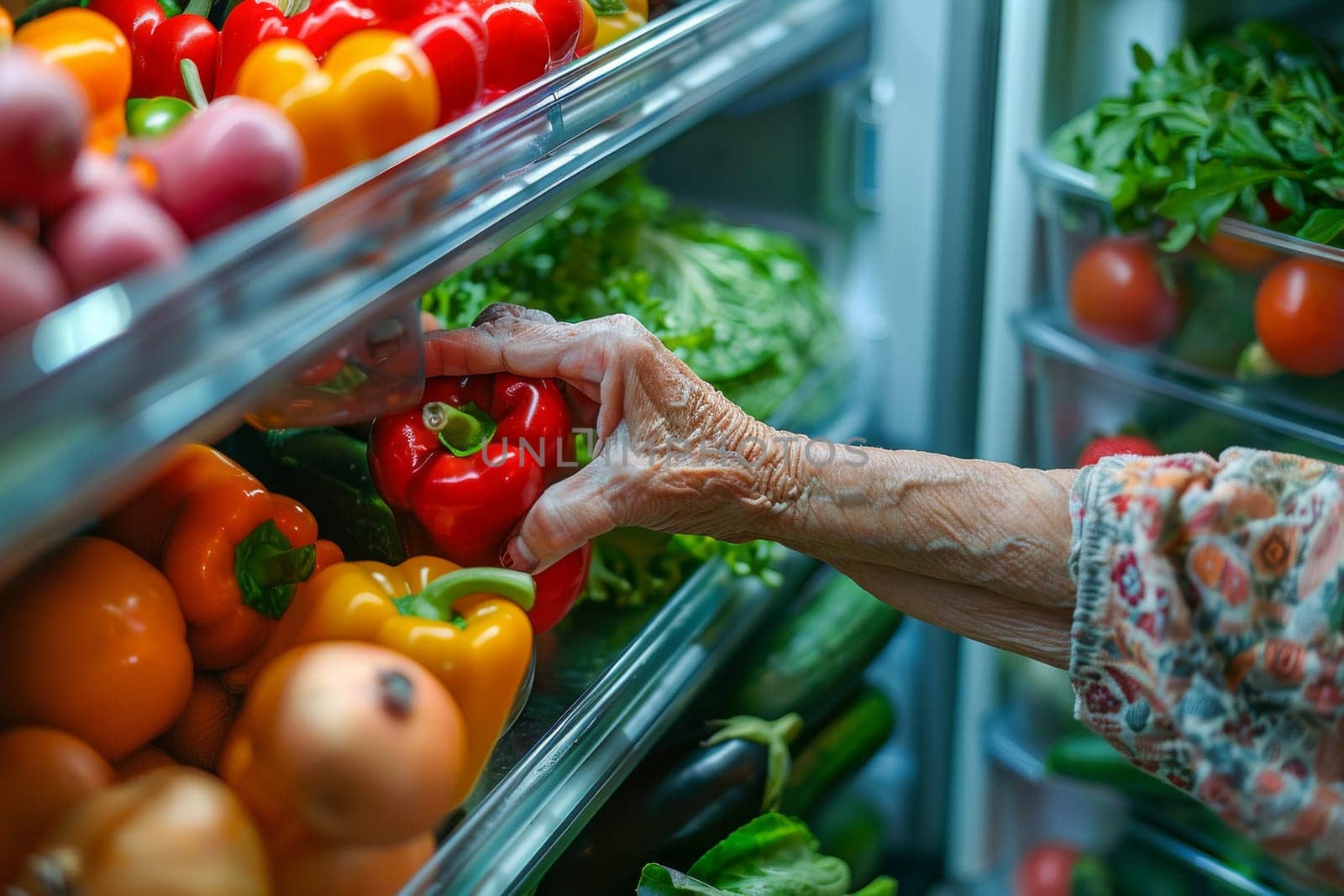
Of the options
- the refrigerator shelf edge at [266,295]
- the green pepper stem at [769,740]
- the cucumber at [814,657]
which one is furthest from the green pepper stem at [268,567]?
the cucumber at [814,657]

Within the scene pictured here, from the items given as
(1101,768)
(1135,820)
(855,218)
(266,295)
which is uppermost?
(266,295)

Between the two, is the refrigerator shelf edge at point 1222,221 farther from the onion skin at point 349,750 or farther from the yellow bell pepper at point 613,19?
the onion skin at point 349,750

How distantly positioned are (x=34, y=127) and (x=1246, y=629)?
0.97 meters

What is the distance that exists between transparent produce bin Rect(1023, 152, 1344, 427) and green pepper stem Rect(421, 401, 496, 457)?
975 millimetres

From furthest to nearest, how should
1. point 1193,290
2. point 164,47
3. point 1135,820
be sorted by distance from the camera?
point 1135,820
point 1193,290
point 164,47

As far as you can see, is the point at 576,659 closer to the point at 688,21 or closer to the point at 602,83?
the point at 602,83

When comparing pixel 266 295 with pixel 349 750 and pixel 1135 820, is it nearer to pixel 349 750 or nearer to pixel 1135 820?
pixel 349 750

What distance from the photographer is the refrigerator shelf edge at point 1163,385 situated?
1.41m

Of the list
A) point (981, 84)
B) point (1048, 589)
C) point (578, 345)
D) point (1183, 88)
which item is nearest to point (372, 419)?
point (578, 345)

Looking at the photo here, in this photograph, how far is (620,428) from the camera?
3.38ft

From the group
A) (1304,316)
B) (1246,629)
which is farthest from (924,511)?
(1304,316)

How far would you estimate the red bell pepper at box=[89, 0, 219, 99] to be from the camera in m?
0.92

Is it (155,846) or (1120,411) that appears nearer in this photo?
(155,846)

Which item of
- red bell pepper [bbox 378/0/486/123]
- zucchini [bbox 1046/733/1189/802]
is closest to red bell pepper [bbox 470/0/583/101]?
red bell pepper [bbox 378/0/486/123]
